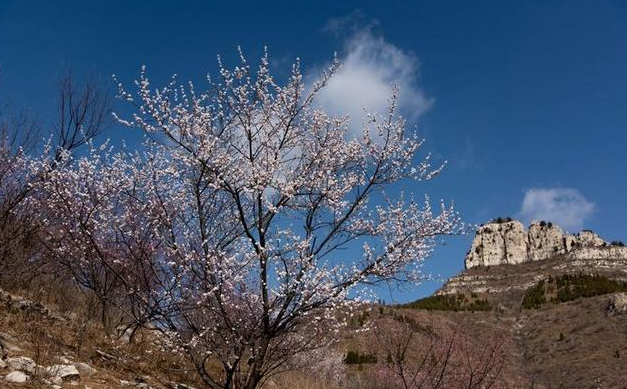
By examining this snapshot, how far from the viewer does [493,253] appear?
399ft

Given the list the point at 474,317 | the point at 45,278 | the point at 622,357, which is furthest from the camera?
the point at 474,317

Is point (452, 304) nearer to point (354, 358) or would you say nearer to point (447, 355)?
point (354, 358)

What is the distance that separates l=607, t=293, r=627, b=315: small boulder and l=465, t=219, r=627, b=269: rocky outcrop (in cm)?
5344

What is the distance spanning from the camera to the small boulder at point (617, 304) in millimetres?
60594

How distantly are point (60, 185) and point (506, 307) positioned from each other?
3029 inches

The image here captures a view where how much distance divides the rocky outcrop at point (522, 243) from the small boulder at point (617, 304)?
53.4 m

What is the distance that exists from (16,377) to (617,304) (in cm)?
6692

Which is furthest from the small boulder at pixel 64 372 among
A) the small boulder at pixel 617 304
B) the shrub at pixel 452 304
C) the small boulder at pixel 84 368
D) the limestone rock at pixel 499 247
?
the limestone rock at pixel 499 247

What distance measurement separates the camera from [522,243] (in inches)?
4783

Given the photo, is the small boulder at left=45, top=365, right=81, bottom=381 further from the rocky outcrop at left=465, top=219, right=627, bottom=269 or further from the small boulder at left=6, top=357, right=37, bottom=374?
the rocky outcrop at left=465, top=219, right=627, bottom=269

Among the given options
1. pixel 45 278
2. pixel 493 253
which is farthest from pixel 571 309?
pixel 45 278

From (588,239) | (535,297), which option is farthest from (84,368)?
(588,239)

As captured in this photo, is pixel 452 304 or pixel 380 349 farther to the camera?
pixel 452 304

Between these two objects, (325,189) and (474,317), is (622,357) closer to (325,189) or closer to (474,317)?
(474,317)
